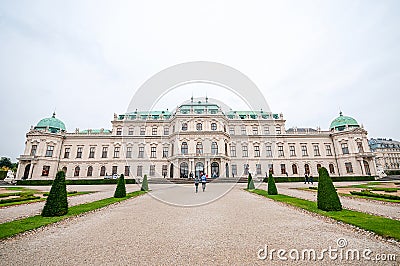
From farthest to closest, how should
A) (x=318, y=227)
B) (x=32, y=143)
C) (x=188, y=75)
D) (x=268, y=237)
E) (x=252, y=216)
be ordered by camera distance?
1. (x=32, y=143)
2. (x=188, y=75)
3. (x=252, y=216)
4. (x=318, y=227)
5. (x=268, y=237)

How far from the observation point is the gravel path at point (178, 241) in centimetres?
421

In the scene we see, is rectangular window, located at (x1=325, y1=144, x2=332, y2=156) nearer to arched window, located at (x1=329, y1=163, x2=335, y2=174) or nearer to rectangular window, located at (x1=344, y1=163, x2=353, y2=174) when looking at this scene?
arched window, located at (x1=329, y1=163, x2=335, y2=174)

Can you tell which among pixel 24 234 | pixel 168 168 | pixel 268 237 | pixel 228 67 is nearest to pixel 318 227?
pixel 268 237

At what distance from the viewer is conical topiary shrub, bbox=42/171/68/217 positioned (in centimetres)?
828

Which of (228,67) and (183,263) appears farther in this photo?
(228,67)

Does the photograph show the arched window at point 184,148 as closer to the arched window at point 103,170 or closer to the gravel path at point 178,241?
the arched window at point 103,170

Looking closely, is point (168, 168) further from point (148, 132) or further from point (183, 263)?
point (183, 263)

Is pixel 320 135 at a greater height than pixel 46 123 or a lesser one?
lesser

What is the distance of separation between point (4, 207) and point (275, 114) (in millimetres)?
48198

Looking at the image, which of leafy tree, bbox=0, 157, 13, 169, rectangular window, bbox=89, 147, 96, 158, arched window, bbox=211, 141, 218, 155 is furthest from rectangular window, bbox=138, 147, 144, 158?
leafy tree, bbox=0, 157, 13, 169

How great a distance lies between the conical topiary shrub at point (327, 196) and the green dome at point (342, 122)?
42656mm

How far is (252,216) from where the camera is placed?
839cm

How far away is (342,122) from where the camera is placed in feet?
145

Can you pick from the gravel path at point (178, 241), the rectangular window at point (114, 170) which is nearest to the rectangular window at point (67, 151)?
the rectangular window at point (114, 170)
